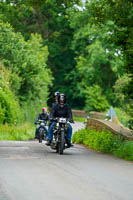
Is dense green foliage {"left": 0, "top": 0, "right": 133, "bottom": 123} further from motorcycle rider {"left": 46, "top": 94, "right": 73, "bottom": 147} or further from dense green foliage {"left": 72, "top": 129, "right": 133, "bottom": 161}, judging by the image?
motorcycle rider {"left": 46, "top": 94, "right": 73, "bottom": 147}

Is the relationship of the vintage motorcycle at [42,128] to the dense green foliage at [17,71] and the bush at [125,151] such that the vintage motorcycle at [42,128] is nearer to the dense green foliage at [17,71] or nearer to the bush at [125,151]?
the dense green foliage at [17,71]

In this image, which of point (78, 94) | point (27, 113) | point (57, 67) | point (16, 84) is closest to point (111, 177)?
point (16, 84)

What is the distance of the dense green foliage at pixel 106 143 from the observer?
15648mm

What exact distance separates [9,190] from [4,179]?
126cm

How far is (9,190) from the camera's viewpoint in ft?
28.7

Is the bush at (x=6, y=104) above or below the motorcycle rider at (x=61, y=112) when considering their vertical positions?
above

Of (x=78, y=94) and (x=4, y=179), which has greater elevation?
(x=78, y=94)

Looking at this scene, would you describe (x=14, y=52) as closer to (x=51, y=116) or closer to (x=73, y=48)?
(x=51, y=116)

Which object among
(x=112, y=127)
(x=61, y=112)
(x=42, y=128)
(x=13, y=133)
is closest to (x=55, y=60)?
(x=13, y=133)

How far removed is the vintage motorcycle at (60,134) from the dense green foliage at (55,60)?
15.7 m

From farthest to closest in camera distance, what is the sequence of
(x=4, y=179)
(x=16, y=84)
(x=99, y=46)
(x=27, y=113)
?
(x=99, y=46)
(x=27, y=113)
(x=16, y=84)
(x=4, y=179)

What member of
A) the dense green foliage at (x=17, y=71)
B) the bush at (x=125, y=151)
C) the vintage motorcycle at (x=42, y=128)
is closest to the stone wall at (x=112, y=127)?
the bush at (x=125, y=151)

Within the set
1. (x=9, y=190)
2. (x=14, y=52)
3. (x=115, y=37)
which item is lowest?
(x=9, y=190)

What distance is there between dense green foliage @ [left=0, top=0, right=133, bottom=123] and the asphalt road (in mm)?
19080
